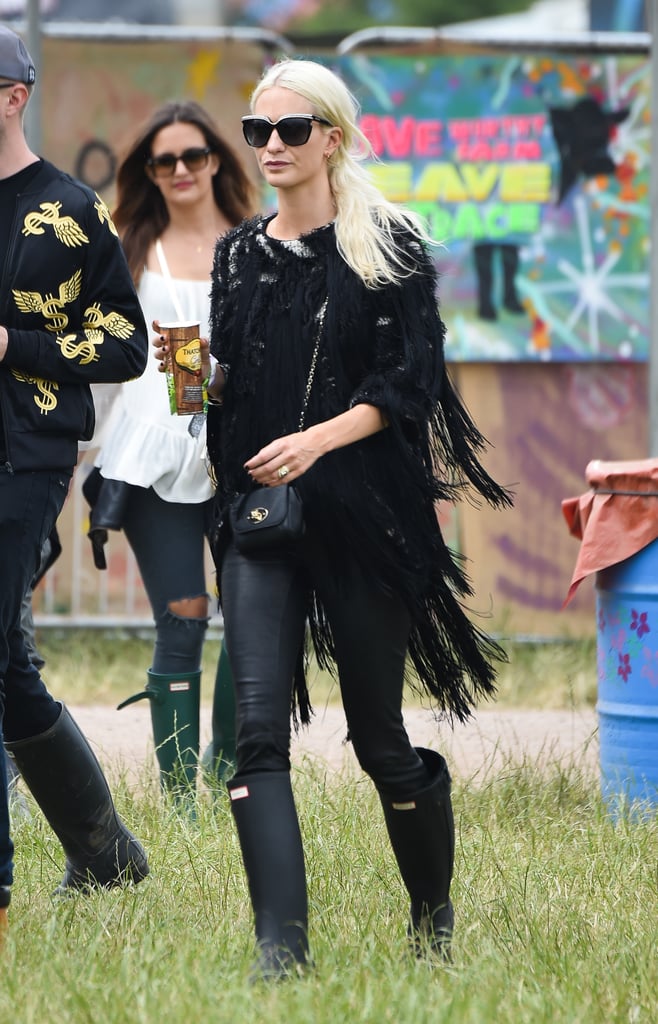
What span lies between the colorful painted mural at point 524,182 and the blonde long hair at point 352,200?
5660mm

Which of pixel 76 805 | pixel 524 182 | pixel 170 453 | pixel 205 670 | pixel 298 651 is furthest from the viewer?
pixel 524 182

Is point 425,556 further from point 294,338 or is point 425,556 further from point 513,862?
point 513,862

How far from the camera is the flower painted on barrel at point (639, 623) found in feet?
17.8

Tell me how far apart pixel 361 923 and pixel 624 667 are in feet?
5.78

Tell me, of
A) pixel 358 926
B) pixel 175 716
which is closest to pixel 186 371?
pixel 358 926

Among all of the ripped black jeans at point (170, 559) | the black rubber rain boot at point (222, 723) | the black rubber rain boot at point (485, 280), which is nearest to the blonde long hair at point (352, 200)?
the ripped black jeans at point (170, 559)

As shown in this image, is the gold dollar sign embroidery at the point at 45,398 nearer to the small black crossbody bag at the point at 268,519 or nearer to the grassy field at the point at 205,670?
the small black crossbody bag at the point at 268,519

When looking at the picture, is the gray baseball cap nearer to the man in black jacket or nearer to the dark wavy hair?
the man in black jacket

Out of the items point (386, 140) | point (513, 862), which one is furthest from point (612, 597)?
point (386, 140)

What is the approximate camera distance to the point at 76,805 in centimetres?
427

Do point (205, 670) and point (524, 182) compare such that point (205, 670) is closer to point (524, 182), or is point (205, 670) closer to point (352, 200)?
point (524, 182)

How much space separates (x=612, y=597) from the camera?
5.52m

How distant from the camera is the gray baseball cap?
379 centimetres

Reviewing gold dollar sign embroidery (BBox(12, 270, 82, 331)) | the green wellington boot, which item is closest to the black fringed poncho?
gold dollar sign embroidery (BBox(12, 270, 82, 331))
